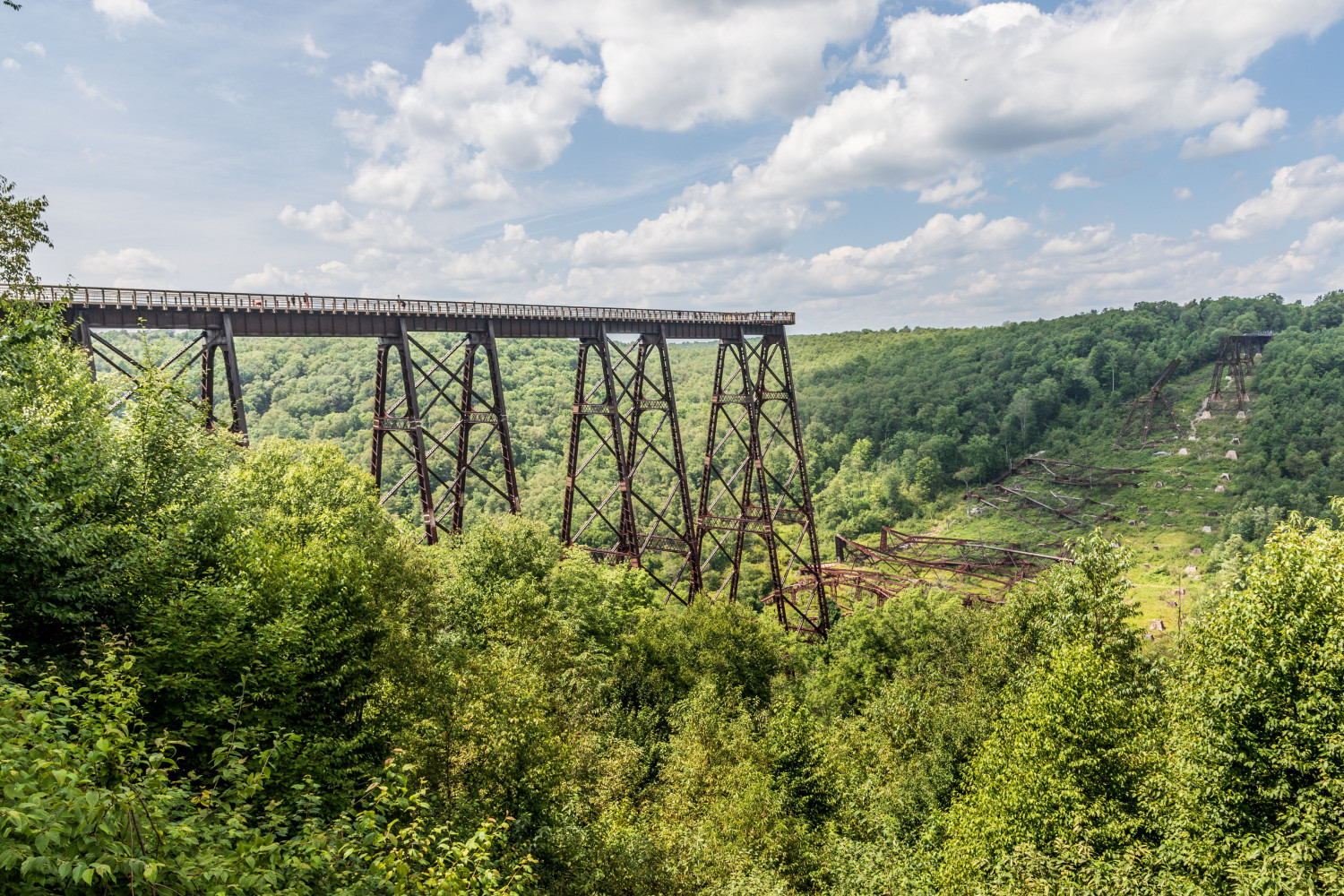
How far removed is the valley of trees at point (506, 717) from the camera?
5457 millimetres

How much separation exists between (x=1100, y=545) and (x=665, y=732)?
12.7 meters

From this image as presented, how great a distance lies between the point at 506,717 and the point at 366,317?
13.0 metres

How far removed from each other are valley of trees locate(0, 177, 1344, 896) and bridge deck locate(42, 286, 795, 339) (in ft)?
8.82

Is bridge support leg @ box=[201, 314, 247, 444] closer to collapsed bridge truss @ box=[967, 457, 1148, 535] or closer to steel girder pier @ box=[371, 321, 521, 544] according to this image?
steel girder pier @ box=[371, 321, 521, 544]

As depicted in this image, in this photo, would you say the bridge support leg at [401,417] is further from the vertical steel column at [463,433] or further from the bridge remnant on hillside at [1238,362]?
the bridge remnant on hillside at [1238,362]

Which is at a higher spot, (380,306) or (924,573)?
(380,306)

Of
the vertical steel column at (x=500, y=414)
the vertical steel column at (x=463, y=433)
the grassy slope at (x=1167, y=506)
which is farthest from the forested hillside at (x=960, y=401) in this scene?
the vertical steel column at (x=463, y=433)

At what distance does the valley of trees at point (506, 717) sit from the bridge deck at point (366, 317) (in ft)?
8.82

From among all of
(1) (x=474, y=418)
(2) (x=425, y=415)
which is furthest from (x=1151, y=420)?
(2) (x=425, y=415)

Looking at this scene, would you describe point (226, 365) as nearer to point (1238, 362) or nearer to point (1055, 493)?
point (1055, 493)

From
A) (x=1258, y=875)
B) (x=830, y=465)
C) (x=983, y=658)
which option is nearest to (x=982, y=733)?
(x=983, y=658)

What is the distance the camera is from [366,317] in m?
20.1

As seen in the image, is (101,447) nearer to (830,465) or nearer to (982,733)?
(982,733)

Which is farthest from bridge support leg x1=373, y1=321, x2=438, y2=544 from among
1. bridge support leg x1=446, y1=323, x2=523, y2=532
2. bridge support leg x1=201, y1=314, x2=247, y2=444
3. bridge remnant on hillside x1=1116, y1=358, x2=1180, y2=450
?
bridge remnant on hillside x1=1116, y1=358, x2=1180, y2=450
